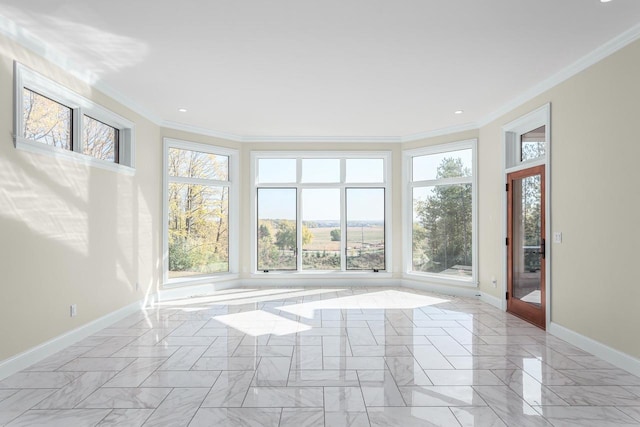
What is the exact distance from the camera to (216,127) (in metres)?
6.61

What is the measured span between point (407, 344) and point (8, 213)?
385 centimetres

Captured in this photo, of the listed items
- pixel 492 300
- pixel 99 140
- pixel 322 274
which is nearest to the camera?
pixel 99 140

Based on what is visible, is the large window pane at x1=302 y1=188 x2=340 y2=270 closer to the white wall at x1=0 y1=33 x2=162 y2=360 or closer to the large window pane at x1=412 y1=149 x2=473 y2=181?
the large window pane at x1=412 y1=149 x2=473 y2=181

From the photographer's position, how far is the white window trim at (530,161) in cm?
446

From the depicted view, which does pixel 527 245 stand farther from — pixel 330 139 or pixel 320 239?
pixel 330 139

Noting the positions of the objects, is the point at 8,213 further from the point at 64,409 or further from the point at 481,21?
the point at 481,21

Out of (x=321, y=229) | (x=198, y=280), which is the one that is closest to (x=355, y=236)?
(x=321, y=229)

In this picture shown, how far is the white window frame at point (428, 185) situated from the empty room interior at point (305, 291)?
5 centimetres

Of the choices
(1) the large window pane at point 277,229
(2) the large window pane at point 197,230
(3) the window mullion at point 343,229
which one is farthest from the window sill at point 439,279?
(2) the large window pane at point 197,230

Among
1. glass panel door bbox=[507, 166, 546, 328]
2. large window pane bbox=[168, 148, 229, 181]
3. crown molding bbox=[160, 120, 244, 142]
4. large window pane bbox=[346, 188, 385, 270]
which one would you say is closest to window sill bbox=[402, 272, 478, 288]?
large window pane bbox=[346, 188, 385, 270]

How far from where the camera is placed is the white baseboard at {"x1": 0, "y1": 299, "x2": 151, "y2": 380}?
128 inches

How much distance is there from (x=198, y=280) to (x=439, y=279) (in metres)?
4.20

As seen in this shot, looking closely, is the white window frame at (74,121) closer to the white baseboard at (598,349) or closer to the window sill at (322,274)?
the window sill at (322,274)

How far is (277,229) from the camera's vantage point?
7.47 metres
